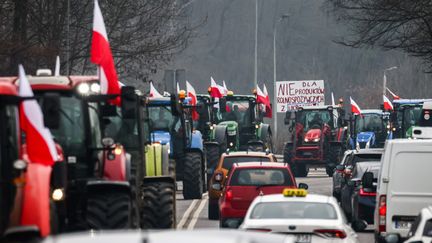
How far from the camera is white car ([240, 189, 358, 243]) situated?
58.4 ft

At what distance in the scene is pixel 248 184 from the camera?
2758cm

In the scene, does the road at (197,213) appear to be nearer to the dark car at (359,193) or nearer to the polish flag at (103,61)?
the dark car at (359,193)

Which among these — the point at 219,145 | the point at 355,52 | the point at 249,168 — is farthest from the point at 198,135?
the point at 355,52

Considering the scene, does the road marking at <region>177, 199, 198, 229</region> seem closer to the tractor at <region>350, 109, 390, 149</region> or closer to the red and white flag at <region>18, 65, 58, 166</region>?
the red and white flag at <region>18, 65, 58, 166</region>

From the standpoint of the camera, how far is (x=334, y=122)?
57.1 meters

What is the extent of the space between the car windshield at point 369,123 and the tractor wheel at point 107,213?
44.1 meters

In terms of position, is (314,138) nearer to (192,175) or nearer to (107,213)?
(192,175)

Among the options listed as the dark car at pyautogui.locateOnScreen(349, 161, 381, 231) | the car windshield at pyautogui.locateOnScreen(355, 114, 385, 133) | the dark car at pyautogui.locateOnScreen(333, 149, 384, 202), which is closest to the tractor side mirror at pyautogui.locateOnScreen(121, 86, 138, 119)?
the dark car at pyautogui.locateOnScreen(349, 161, 381, 231)

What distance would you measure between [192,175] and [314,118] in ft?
65.4

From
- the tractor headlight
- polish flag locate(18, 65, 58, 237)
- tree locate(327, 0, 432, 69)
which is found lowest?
the tractor headlight

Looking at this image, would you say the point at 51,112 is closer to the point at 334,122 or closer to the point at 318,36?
the point at 334,122

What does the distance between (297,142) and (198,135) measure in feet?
58.2

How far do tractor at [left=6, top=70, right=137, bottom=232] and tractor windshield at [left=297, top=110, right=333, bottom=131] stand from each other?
3715cm

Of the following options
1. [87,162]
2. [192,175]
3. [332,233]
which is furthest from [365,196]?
[87,162]
